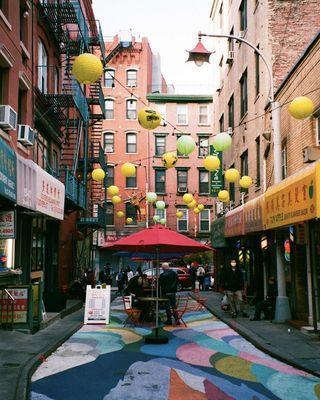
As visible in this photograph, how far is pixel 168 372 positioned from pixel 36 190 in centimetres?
751

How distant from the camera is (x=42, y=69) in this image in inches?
792

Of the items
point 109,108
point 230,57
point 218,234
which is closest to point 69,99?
point 230,57

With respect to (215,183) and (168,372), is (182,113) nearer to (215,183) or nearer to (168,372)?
(215,183)

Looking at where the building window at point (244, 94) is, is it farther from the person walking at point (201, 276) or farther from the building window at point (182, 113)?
the building window at point (182, 113)

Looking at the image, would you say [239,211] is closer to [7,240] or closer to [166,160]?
[166,160]

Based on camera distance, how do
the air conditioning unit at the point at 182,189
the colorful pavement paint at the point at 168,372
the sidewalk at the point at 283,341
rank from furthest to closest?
the air conditioning unit at the point at 182,189, the sidewalk at the point at 283,341, the colorful pavement paint at the point at 168,372

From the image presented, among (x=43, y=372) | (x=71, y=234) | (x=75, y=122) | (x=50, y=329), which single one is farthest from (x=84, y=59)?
(x=71, y=234)

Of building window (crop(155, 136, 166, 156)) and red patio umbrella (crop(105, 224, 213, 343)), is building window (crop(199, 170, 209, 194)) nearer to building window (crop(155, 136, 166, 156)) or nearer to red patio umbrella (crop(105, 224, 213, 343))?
building window (crop(155, 136, 166, 156))

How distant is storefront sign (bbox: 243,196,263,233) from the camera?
1643cm

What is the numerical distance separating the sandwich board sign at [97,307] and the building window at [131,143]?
34211mm

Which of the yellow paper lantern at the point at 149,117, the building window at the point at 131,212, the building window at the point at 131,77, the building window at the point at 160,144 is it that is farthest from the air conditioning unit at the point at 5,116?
the building window at the point at 131,77

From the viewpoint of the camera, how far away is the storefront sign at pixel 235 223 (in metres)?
Answer: 20.7

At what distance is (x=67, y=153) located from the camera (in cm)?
2514

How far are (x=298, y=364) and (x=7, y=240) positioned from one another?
874cm
